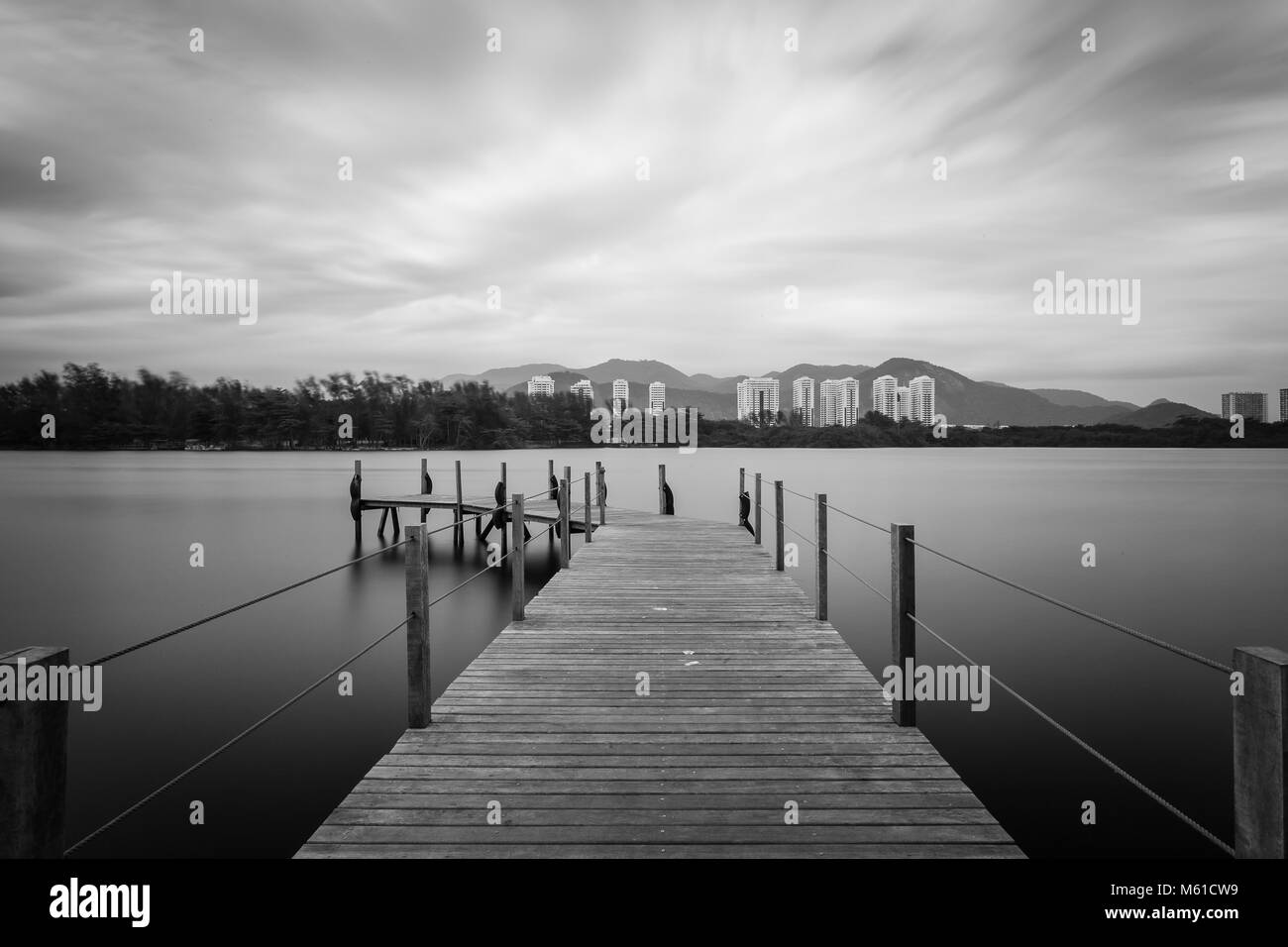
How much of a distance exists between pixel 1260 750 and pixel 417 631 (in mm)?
3480

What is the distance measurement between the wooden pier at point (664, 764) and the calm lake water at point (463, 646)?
→ 2410 mm

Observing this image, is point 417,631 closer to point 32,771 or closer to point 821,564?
point 32,771

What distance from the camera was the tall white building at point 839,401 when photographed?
165250mm

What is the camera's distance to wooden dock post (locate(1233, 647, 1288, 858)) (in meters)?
1.53

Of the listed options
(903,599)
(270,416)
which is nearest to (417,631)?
(903,599)

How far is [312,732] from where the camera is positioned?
7.00 metres

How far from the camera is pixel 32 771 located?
1.50 m
